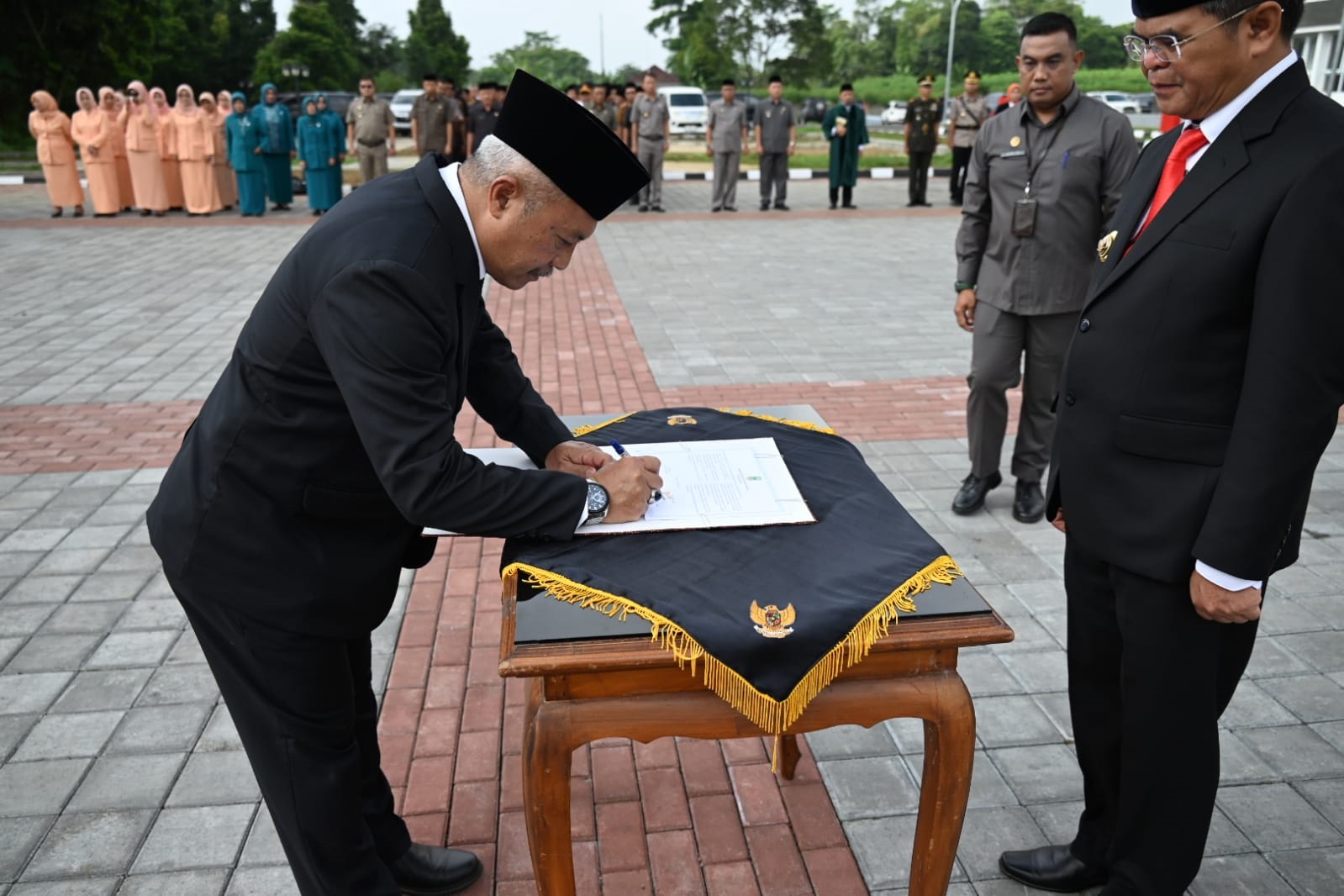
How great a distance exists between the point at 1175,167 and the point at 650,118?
1374 cm

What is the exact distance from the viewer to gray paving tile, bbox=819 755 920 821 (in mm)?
2617

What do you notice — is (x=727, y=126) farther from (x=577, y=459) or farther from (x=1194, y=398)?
(x=1194, y=398)

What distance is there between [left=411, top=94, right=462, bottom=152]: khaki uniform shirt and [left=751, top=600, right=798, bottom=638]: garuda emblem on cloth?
14.7 metres

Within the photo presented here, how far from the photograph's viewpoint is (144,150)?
1414cm

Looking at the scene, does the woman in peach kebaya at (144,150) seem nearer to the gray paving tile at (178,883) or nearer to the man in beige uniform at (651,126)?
the man in beige uniform at (651,126)

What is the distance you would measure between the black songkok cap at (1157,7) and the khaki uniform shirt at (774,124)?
13159 mm

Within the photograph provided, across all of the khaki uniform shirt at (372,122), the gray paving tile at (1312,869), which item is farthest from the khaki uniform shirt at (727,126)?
the gray paving tile at (1312,869)

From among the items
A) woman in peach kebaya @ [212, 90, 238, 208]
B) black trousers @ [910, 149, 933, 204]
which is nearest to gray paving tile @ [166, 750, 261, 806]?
woman in peach kebaya @ [212, 90, 238, 208]

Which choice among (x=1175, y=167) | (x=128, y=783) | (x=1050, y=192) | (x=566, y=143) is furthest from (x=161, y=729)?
(x=1050, y=192)

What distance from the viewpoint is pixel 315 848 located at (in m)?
1.98

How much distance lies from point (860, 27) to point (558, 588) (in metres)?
98.1

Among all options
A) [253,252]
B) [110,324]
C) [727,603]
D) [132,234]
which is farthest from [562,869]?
[132,234]

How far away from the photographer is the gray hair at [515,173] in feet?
5.68

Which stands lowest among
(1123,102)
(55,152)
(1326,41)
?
(55,152)
